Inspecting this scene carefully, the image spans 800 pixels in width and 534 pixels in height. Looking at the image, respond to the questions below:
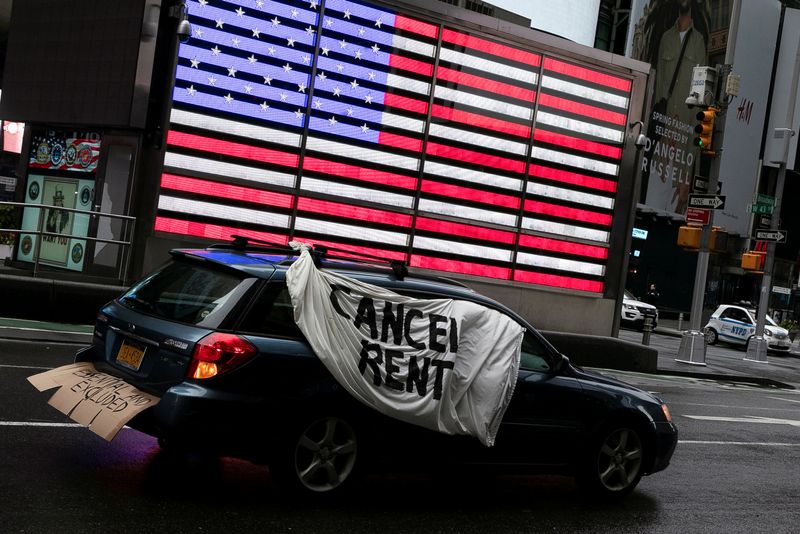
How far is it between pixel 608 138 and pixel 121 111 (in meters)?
10.6

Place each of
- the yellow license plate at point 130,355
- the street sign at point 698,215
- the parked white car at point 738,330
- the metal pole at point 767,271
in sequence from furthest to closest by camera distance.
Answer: the parked white car at point 738,330 → the metal pole at point 767,271 → the street sign at point 698,215 → the yellow license plate at point 130,355

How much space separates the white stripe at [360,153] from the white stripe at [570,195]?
2.92 meters

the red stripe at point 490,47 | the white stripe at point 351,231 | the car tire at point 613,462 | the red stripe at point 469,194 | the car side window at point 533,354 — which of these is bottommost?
the car tire at point 613,462

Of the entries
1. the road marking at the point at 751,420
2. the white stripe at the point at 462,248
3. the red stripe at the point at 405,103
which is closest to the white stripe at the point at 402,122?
the red stripe at the point at 405,103

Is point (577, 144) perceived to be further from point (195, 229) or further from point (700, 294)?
point (195, 229)

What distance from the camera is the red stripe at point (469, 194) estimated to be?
65.1 ft

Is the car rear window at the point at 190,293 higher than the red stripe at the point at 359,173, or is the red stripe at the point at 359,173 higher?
the red stripe at the point at 359,173

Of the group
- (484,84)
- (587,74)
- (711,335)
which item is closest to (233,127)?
(484,84)

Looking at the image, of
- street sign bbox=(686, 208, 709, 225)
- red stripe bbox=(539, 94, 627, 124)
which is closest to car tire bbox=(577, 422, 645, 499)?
red stripe bbox=(539, 94, 627, 124)

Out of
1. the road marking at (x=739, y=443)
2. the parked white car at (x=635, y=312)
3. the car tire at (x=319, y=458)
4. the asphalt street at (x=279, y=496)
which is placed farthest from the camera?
the parked white car at (x=635, y=312)

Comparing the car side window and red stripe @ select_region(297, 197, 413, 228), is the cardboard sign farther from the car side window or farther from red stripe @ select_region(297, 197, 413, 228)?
red stripe @ select_region(297, 197, 413, 228)

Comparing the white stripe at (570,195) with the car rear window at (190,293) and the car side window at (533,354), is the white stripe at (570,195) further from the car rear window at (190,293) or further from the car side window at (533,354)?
the car rear window at (190,293)

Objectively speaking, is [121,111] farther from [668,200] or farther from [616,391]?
[668,200]

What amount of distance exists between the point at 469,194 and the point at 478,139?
44.9 inches
